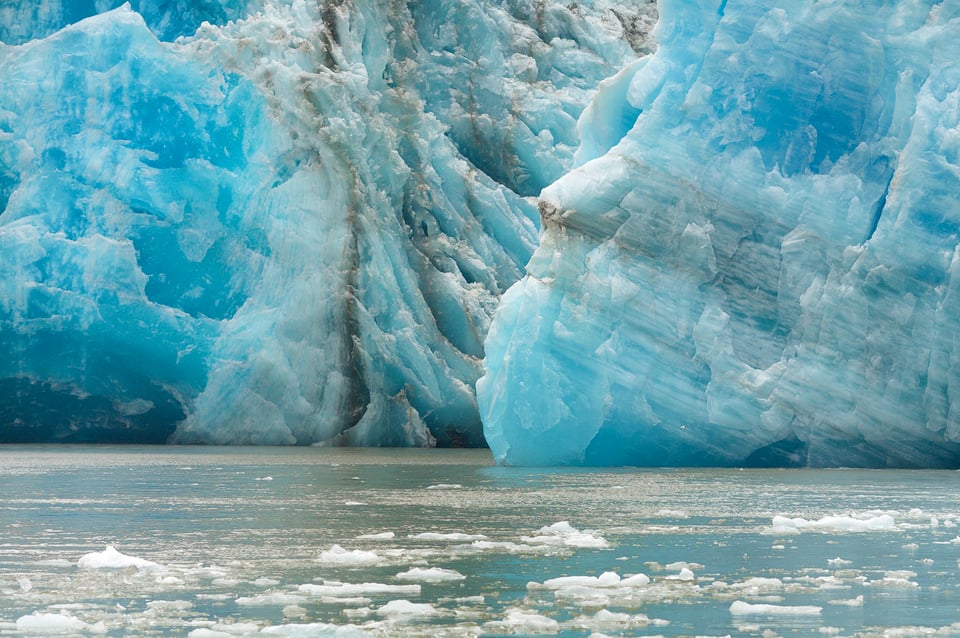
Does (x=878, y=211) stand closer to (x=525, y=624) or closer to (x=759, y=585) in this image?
(x=759, y=585)

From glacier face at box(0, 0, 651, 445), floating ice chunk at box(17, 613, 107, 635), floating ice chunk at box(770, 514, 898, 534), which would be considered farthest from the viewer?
glacier face at box(0, 0, 651, 445)

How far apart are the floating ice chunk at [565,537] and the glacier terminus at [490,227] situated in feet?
26.5

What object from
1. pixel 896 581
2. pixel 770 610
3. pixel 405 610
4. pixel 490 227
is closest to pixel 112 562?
pixel 405 610

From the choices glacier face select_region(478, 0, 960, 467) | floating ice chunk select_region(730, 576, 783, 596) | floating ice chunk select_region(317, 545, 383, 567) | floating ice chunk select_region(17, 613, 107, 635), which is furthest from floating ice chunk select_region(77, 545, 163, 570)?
glacier face select_region(478, 0, 960, 467)

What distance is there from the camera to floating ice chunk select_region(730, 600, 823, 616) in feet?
19.9

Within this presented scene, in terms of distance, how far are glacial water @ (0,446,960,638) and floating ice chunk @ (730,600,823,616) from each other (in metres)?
0.02

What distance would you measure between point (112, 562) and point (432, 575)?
5.80 feet

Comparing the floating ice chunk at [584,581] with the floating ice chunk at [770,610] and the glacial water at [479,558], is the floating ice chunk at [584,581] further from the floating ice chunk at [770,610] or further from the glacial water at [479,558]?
the floating ice chunk at [770,610]

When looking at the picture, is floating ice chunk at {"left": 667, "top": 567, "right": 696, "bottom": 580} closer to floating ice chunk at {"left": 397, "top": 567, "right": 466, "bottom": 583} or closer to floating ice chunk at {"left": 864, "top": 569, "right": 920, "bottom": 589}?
floating ice chunk at {"left": 864, "top": 569, "right": 920, "bottom": 589}

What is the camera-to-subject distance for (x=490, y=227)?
27562 mm

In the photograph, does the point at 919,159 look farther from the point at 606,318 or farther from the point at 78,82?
the point at 78,82

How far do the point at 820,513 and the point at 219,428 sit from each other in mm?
16064

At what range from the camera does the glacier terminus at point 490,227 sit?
56.3 ft

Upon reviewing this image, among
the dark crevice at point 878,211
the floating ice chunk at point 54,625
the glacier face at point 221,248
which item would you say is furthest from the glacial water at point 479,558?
the glacier face at point 221,248
